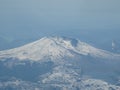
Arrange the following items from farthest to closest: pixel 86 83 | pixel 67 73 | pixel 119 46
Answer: pixel 119 46 → pixel 67 73 → pixel 86 83

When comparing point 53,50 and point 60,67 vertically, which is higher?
point 53,50

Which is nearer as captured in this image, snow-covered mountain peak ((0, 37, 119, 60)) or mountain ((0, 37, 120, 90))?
mountain ((0, 37, 120, 90))

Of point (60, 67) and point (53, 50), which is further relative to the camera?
point (53, 50)

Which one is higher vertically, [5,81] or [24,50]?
[24,50]

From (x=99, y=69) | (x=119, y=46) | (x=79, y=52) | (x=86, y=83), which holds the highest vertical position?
(x=119, y=46)

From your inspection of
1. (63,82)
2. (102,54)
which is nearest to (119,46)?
(102,54)

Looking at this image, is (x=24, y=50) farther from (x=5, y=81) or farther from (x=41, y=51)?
(x=5, y=81)

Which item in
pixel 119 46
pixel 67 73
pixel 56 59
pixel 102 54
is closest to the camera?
pixel 67 73

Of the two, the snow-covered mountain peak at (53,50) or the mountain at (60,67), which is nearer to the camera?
the mountain at (60,67)
